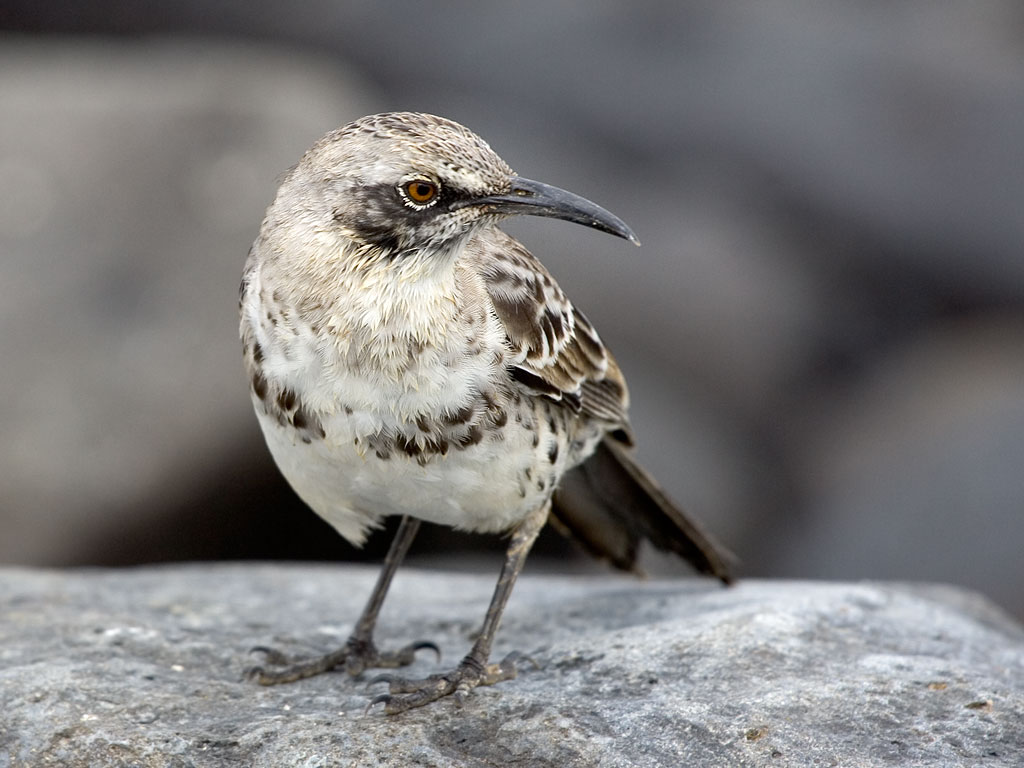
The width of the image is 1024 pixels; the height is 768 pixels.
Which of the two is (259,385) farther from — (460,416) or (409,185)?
(409,185)

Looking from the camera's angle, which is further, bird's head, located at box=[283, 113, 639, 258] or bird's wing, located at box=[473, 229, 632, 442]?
bird's wing, located at box=[473, 229, 632, 442]

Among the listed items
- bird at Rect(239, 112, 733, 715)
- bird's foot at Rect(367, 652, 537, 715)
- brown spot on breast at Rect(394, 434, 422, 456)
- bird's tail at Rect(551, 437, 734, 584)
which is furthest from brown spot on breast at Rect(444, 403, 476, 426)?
bird's tail at Rect(551, 437, 734, 584)

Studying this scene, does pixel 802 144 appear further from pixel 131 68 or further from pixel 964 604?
pixel 964 604

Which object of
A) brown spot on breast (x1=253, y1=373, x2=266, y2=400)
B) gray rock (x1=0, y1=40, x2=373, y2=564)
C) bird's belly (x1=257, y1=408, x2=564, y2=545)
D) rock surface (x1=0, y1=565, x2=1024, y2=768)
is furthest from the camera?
gray rock (x1=0, y1=40, x2=373, y2=564)

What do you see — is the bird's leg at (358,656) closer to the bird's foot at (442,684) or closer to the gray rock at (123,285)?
the bird's foot at (442,684)

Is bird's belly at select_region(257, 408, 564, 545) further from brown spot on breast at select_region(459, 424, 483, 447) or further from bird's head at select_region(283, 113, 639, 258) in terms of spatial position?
bird's head at select_region(283, 113, 639, 258)

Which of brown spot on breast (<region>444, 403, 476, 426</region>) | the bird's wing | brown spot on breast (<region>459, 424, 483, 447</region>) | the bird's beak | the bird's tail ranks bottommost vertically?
the bird's tail

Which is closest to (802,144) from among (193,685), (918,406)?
(918,406)

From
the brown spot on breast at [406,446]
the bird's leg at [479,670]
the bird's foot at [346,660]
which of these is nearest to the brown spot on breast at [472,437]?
the brown spot on breast at [406,446]
